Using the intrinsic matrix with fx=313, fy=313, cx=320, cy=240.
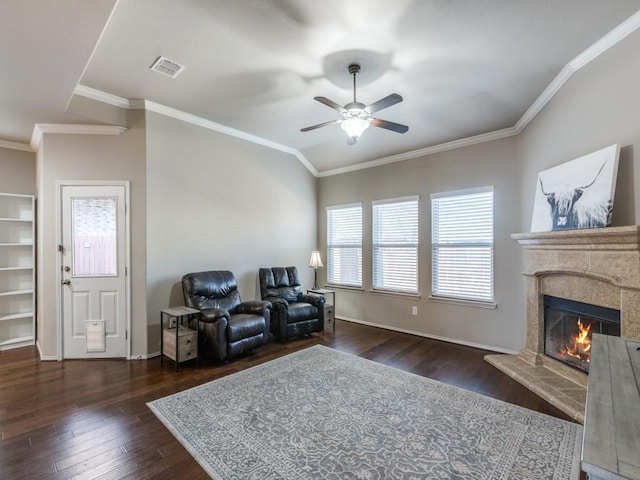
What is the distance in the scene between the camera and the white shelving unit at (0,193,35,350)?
4363mm

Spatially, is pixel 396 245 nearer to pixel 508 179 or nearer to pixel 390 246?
pixel 390 246

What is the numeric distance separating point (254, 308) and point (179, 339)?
103 centimetres

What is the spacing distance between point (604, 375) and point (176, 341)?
11.7 feet

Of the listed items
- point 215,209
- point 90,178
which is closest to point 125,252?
point 90,178

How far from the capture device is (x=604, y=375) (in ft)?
4.33

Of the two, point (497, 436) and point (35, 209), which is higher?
point (35, 209)

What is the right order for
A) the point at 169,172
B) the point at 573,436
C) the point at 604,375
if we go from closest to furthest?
the point at 604,375 → the point at 573,436 → the point at 169,172

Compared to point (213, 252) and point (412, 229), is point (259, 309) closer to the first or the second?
point (213, 252)

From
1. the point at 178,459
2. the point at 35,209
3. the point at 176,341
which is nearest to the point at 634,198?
the point at 178,459

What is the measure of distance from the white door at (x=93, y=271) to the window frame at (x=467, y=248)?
429 centimetres

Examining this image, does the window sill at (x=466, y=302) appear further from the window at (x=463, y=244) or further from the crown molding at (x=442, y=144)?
the crown molding at (x=442, y=144)

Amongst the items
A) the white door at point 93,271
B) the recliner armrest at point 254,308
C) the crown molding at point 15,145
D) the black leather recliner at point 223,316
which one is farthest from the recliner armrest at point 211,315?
the crown molding at point 15,145

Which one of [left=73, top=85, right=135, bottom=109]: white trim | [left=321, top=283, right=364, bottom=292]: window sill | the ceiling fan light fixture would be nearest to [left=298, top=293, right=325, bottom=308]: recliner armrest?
[left=321, top=283, right=364, bottom=292]: window sill

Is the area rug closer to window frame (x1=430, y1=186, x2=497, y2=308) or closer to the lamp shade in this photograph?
window frame (x1=430, y1=186, x2=497, y2=308)
